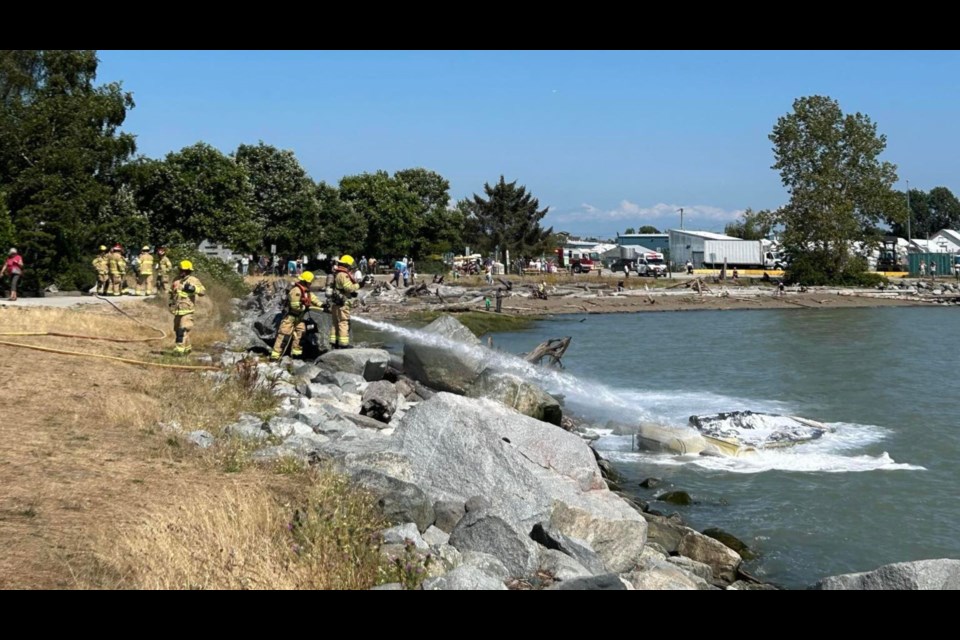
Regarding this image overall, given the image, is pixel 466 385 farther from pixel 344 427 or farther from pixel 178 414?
pixel 178 414

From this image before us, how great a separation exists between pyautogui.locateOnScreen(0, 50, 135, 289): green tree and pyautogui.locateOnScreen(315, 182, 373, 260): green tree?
32447 mm

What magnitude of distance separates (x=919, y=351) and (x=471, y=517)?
3282 centimetres

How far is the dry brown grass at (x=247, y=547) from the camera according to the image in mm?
6340

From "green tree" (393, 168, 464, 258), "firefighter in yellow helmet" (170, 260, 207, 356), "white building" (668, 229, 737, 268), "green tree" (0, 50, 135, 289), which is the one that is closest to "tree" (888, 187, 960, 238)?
"white building" (668, 229, 737, 268)

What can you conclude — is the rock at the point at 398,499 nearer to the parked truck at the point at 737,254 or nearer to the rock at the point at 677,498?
the rock at the point at 677,498

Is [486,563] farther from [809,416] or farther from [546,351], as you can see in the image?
[546,351]

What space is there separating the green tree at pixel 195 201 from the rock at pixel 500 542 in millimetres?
49674

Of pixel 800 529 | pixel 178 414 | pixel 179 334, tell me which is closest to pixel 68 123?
pixel 179 334

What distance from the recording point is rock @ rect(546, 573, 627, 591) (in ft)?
23.3

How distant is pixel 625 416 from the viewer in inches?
827

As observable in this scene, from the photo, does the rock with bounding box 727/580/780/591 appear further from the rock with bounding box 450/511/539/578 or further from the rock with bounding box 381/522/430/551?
the rock with bounding box 381/522/430/551

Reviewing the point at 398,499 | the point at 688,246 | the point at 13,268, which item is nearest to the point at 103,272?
the point at 13,268

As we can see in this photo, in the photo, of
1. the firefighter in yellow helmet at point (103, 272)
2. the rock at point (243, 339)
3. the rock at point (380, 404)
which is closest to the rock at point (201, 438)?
the rock at point (380, 404)
